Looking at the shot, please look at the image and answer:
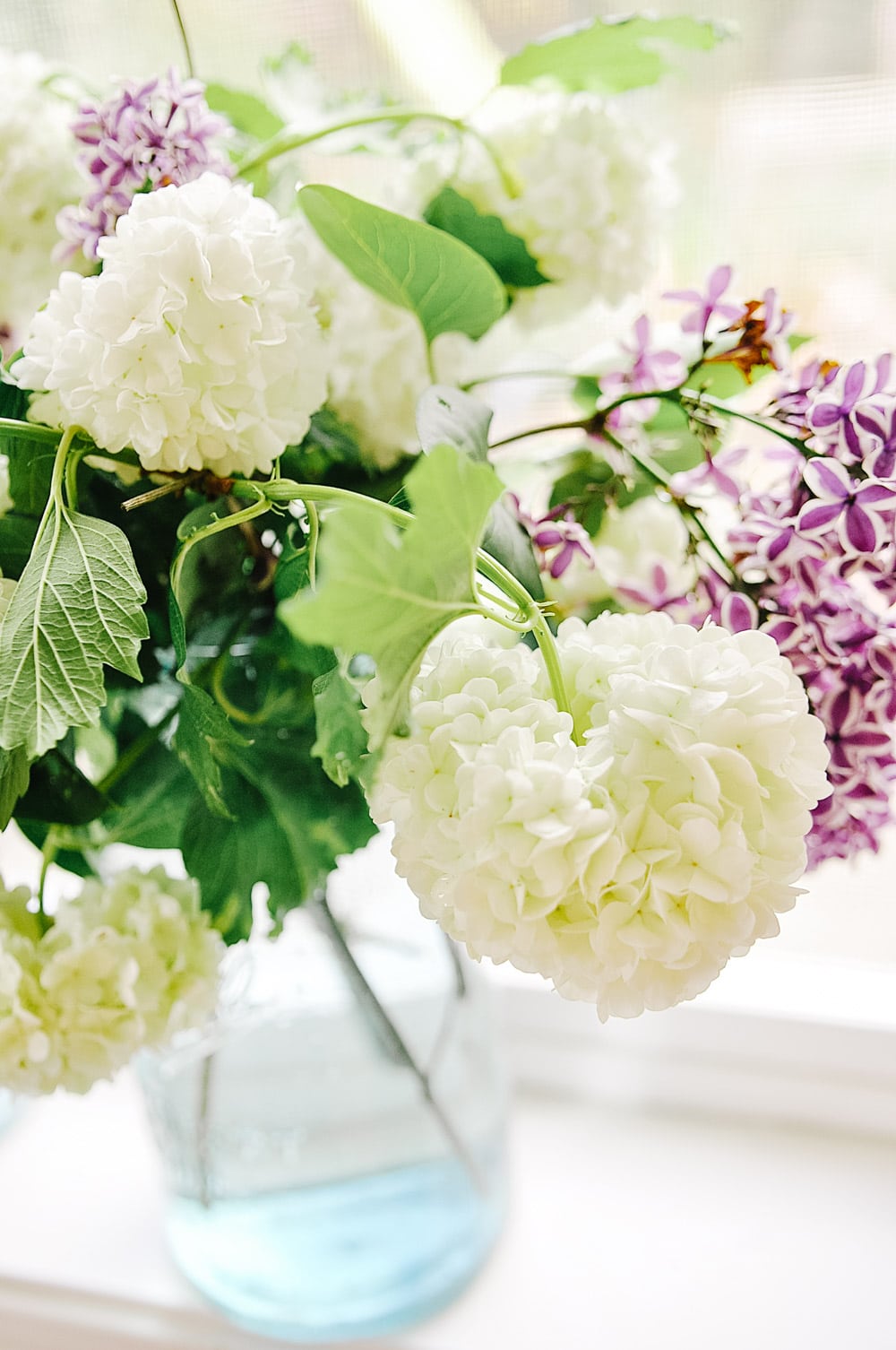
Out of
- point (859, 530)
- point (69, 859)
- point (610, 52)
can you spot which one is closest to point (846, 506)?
point (859, 530)

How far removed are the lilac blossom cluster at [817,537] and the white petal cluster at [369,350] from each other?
0.07 m

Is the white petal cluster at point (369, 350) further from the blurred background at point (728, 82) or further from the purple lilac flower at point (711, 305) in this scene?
the blurred background at point (728, 82)

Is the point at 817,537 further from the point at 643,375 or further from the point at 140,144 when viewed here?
the point at 140,144

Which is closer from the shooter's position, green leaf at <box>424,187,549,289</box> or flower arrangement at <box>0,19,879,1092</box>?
flower arrangement at <box>0,19,879,1092</box>

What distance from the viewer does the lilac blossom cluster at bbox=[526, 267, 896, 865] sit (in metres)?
0.37

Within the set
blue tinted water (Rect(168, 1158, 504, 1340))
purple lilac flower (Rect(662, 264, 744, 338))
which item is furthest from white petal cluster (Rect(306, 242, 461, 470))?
blue tinted water (Rect(168, 1158, 504, 1340))

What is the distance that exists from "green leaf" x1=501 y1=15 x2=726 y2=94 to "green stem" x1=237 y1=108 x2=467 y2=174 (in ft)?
0.14

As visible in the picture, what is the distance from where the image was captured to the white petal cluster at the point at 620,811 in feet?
0.89

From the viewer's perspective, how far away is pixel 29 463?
37 centimetres

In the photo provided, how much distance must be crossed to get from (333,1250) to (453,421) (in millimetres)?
414

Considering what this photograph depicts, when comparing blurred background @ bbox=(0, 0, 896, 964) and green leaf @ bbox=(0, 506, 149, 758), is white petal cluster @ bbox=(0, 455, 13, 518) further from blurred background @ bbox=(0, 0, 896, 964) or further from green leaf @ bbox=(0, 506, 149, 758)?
blurred background @ bbox=(0, 0, 896, 964)

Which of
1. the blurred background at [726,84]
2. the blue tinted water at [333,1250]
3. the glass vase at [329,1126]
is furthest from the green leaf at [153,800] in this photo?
Result: the blurred background at [726,84]

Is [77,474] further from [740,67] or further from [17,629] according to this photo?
[740,67]

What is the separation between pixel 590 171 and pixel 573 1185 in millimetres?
543
